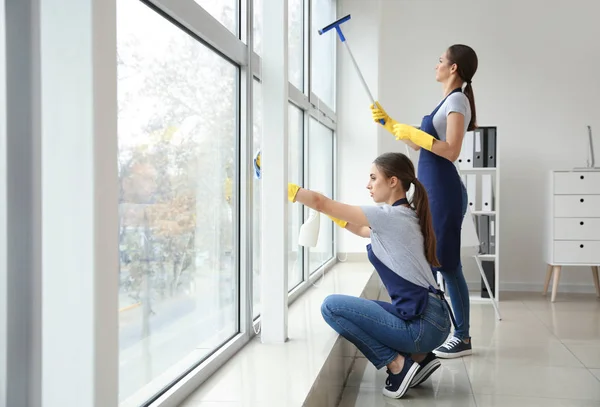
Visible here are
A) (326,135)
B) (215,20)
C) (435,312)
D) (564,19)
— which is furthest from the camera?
(564,19)

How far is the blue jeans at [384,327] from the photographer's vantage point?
2.17 metres

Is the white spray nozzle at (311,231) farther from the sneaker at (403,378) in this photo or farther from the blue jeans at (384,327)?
the sneaker at (403,378)

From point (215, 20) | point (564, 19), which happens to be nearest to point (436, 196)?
point (215, 20)

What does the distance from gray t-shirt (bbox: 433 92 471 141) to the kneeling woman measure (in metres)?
0.49

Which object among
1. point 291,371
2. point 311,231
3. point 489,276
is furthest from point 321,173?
point 291,371

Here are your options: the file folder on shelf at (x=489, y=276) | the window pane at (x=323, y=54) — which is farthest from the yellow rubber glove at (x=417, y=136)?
the file folder on shelf at (x=489, y=276)

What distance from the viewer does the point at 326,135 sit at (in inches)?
183

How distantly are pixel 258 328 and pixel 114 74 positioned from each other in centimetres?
156

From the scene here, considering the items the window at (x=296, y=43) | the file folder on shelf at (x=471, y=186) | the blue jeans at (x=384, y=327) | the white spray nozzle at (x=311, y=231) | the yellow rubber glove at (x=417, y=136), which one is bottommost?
the blue jeans at (x=384, y=327)

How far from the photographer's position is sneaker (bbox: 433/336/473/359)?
2.79m

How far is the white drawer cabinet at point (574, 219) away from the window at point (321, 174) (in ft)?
5.30

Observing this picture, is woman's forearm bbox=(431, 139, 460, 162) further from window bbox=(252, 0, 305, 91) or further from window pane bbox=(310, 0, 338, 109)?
window pane bbox=(310, 0, 338, 109)

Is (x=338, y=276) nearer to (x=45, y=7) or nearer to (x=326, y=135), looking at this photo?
(x=326, y=135)

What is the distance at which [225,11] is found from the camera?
2.18 m
